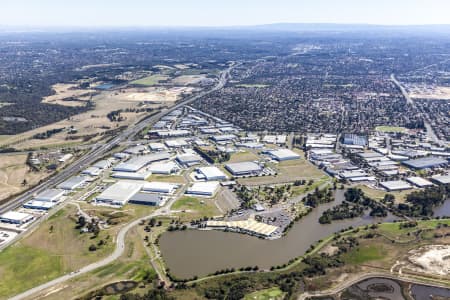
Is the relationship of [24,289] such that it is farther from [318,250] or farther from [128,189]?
[318,250]

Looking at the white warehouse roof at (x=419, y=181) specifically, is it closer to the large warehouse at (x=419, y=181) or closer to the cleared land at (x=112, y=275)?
the large warehouse at (x=419, y=181)

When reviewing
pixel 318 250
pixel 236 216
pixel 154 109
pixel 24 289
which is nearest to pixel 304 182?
pixel 236 216

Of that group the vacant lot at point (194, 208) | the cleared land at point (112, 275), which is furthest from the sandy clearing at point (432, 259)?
the cleared land at point (112, 275)

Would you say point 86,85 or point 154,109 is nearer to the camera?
point 154,109

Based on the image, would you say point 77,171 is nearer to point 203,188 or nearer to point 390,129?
point 203,188

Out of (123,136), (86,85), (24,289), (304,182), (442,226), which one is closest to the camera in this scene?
(24,289)

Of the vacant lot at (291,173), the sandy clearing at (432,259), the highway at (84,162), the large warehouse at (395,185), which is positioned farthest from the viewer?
the vacant lot at (291,173)

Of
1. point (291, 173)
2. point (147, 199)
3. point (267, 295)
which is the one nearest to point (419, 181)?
point (291, 173)
